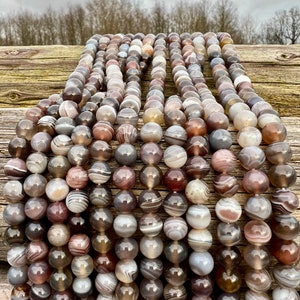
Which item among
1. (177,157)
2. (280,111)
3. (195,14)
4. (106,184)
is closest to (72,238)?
(106,184)

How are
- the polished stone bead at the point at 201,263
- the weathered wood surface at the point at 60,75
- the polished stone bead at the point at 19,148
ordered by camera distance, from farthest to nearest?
the weathered wood surface at the point at 60,75 → the polished stone bead at the point at 19,148 → the polished stone bead at the point at 201,263

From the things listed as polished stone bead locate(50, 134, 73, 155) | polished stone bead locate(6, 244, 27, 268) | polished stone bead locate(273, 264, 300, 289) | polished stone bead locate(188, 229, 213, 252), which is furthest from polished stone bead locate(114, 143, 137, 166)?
polished stone bead locate(273, 264, 300, 289)

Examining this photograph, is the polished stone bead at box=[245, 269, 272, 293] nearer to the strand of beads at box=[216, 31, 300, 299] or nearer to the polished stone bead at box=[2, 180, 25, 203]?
the strand of beads at box=[216, 31, 300, 299]

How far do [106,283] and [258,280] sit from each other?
380mm

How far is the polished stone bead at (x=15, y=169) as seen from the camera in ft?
3.18

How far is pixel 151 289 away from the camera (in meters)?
0.91

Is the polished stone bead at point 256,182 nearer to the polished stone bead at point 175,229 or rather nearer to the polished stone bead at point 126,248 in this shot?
the polished stone bead at point 175,229

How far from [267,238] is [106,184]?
1.43 ft

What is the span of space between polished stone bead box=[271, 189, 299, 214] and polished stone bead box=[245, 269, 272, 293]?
16 cm

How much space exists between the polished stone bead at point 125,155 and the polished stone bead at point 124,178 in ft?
0.07

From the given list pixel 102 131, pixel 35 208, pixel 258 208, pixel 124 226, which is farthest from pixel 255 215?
pixel 35 208

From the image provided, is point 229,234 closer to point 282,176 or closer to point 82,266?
point 282,176

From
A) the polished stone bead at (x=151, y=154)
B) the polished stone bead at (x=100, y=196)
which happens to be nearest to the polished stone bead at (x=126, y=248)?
the polished stone bead at (x=100, y=196)

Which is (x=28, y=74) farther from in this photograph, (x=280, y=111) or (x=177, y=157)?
(x=280, y=111)
